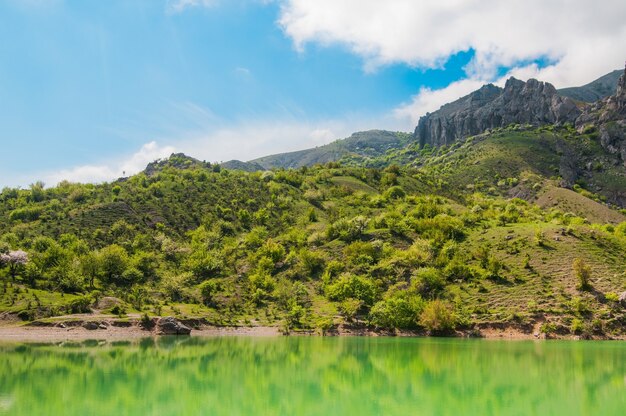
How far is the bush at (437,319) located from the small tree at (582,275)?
1786 cm

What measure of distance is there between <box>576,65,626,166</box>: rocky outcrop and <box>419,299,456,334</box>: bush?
449 feet

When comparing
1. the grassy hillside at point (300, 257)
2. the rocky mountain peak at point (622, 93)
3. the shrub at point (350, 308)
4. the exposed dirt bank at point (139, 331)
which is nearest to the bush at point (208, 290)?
the grassy hillside at point (300, 257)

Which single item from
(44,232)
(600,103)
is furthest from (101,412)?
(600,103)

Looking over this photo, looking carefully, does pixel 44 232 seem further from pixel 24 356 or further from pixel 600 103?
pixel 600 103

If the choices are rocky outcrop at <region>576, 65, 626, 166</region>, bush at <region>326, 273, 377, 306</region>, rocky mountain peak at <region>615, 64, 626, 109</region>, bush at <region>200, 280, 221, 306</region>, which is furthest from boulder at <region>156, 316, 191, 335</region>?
rocky mountain peak at <region>615, 64, 626, 109</region>

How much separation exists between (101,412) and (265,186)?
11355 cm

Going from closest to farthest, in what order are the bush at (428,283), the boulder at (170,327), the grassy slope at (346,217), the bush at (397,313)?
the boulder at (170,327), the bush at (397,313), the grassy slope at (346,217), the bush at (428,283)

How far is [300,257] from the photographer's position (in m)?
88.7

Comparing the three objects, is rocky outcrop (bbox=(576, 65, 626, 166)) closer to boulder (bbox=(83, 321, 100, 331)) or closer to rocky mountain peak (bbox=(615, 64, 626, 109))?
rocky mountain peak (bbox=(615, 64, 626, 109))

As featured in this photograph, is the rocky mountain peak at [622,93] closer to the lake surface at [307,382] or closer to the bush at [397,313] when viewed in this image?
the bush at [397,313]

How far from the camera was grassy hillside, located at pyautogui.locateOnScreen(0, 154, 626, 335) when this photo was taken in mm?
64375

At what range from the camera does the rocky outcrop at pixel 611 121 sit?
169375 millimetres

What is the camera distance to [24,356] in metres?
34.6

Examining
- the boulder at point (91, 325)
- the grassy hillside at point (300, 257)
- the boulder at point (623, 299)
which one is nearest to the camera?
the boulder at point (91, 325)
